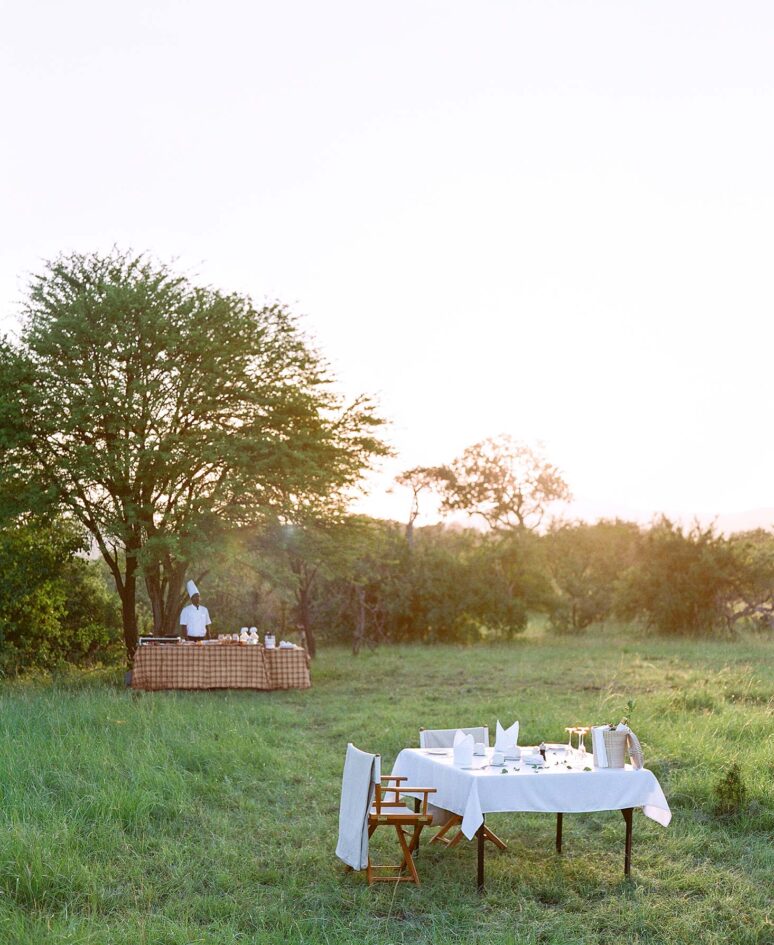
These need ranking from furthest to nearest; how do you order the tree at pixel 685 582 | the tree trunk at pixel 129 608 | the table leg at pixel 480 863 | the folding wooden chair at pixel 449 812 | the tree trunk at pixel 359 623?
the tree at pixel 685 582 → the tree trunk at pixel 359 623 → the tree trunk at pixel 129 608 → the folding wooden chair at pixel 449 812 → the table leg at pixel 480 863

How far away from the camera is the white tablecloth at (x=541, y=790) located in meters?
6.83

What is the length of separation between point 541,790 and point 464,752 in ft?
A: 2.00

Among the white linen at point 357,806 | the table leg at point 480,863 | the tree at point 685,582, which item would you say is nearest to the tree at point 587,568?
the tree at point 685,582

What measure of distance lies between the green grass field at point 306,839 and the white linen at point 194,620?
9.67ft

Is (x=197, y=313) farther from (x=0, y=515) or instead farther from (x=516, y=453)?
(x=516, y=453)

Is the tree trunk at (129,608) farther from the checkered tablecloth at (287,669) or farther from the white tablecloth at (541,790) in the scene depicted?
the white tablecloth at (541,790)

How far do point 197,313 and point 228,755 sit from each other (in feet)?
31.5

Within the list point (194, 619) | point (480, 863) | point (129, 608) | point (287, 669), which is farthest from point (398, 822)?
point (129, 608)

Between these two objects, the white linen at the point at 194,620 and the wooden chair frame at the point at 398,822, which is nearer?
the wooden chair frame at the point at 398,822

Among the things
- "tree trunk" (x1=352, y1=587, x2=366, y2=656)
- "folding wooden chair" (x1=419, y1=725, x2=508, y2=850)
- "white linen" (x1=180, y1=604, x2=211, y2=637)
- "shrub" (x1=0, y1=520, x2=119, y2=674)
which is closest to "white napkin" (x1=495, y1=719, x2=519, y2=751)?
"folding wooden chair" (x1=419, y1=725, x2=508, y2=850)

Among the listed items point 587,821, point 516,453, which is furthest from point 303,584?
point 516,453

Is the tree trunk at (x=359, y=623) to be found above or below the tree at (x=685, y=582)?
below

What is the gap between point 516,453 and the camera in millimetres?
46281

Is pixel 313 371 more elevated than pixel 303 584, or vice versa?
pixel 313 371
